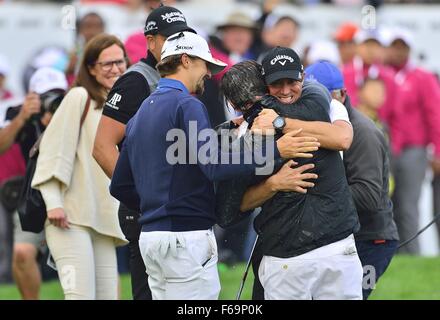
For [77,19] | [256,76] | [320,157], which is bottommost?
[320,157]

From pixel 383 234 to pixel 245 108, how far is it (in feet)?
5.77

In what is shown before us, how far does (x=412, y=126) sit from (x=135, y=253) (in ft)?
22.9

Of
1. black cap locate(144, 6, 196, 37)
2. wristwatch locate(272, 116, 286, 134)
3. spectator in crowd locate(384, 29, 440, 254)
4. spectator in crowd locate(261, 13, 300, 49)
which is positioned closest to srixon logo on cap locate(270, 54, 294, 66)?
wristwatch locate(272, 116, 286, 134)

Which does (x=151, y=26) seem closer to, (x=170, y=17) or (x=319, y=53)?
(x=170, y=17)

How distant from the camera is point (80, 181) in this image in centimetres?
845

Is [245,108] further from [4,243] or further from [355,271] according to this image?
[4,243]

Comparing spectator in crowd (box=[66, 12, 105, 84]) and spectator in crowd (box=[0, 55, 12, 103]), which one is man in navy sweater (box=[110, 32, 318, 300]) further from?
spectator in crowd (box=[0, 55, 12, 103])

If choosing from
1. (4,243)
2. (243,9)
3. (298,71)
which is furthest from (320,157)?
(243,9)

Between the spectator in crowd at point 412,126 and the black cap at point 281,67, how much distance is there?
24.3 ft

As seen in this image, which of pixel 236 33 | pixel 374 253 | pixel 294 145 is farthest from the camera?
pixel 236 33

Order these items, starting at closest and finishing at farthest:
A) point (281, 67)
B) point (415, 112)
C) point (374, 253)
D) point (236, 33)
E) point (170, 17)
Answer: point (281, 67)
point (170, 17)
point (374, 253)
point (236, 33)
point (415, 112)

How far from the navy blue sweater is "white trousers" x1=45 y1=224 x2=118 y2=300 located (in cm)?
177

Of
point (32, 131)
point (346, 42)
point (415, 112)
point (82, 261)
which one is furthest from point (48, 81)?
point (415, 112)
